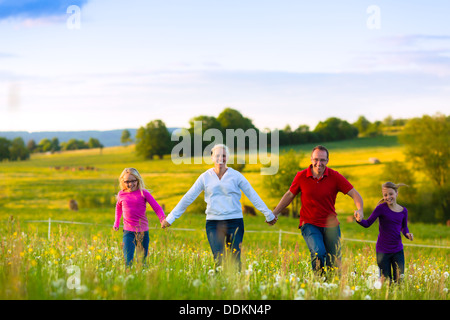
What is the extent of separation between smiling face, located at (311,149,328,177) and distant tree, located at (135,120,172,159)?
163 feet

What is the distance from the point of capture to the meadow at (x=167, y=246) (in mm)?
6625

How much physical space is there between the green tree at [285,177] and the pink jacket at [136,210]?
3561cm

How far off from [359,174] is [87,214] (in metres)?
30.2

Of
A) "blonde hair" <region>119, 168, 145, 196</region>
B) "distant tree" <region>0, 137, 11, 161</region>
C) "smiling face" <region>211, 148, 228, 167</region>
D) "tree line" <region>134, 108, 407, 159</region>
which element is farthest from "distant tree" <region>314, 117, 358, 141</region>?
"smiling face" <region>211, 148, 228, 167</region>

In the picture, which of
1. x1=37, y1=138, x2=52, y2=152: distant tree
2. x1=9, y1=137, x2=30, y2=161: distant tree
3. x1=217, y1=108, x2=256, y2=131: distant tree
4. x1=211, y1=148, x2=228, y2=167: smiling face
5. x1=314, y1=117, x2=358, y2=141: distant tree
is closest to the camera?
x1=211, y1=148, x2=228, y2=167: smiling face

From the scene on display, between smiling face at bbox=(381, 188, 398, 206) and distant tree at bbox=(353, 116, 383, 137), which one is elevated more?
distant tree at bbox=(353, 116, 383, 137)

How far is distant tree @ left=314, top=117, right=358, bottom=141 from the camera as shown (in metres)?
65.7

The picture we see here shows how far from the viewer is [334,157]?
6306 centimetres

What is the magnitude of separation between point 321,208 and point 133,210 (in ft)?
10.6

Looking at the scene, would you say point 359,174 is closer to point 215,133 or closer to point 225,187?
point 215,133

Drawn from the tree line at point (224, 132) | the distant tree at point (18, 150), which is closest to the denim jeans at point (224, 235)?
the tree line at point (224, 132)

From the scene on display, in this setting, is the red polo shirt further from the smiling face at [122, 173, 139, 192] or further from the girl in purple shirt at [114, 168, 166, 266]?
the smiling face at [122, 173, 139, 192]

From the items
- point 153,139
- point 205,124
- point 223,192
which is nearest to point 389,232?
point 223,192

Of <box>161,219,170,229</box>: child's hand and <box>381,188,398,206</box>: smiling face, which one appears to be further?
<box>381,188,398,206</box>: smiling face
